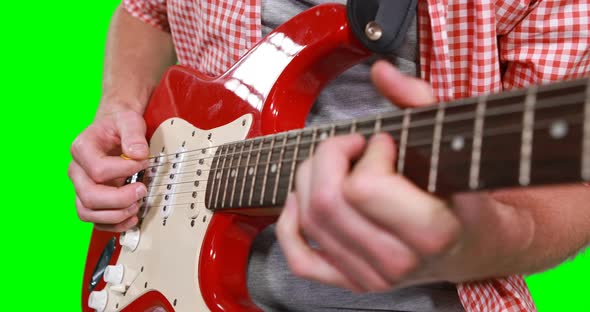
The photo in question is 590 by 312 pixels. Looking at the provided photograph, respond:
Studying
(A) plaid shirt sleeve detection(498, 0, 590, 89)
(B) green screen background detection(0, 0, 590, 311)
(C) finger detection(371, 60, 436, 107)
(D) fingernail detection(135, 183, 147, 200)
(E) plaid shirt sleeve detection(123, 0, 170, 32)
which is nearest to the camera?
(C) finger detection(371, 60, 436, 107)

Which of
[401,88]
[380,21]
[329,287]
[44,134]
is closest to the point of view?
[401,88]

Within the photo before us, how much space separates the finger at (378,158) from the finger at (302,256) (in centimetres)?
8

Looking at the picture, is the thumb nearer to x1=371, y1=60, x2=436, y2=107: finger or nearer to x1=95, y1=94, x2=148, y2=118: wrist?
x1=95, y1=94, x2=148, y2=118: wrist

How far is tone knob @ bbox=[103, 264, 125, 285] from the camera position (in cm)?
78

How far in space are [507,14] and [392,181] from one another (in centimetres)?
38

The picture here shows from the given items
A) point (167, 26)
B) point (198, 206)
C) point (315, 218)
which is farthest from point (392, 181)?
point (167, 26)

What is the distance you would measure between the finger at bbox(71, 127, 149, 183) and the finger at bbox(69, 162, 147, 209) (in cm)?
1

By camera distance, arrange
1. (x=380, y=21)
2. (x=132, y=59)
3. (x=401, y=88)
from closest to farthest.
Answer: (x=401, y=88) < (x=380, y=21) < (x=132, y=59)

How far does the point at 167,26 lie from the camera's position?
1136 millimetres

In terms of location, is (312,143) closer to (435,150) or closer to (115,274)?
(435,150)

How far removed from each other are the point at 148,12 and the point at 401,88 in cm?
83

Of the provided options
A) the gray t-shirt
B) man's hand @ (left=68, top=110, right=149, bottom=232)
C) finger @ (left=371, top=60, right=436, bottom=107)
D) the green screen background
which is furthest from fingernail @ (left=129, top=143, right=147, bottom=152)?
the green screen background

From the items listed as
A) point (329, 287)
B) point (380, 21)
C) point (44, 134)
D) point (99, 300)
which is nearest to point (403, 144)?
point (380, 21)

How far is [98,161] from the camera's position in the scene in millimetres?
797
